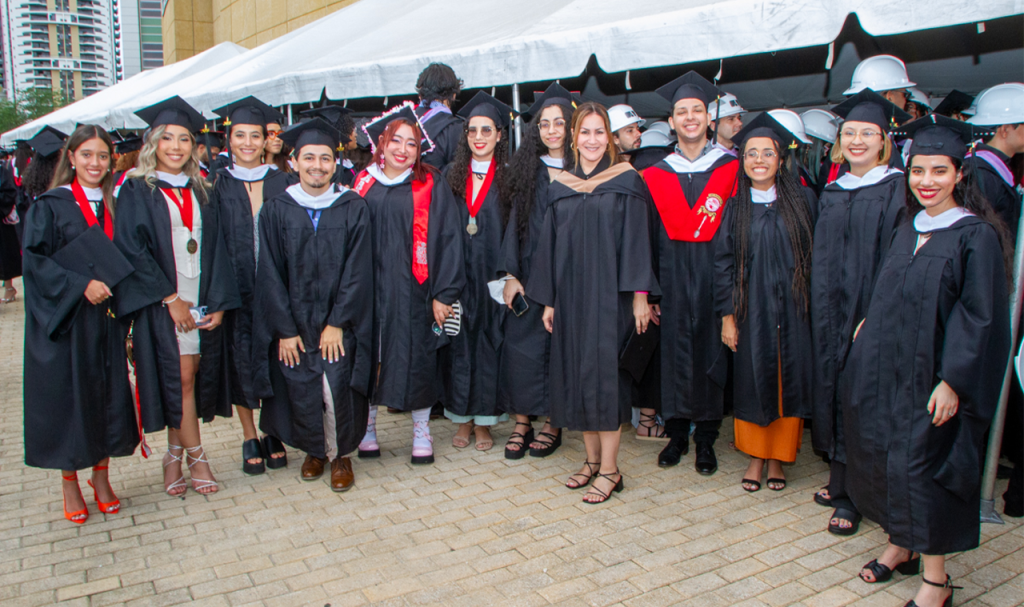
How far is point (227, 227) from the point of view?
4.16 metres

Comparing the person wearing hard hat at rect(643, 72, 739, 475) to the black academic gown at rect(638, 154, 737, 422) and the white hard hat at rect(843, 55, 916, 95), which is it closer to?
the black academic gown at rect(638, 154, 737, 422)

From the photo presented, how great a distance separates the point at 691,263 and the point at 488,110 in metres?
1.44

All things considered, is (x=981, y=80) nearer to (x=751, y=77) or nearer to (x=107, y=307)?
(x=751, y=77)

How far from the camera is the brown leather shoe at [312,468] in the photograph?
4.11 metres

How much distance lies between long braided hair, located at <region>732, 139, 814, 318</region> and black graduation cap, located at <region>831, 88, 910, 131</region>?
14.2 inches

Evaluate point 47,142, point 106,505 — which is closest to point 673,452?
point 106,505

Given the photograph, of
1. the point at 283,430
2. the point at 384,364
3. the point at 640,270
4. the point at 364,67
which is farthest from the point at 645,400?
the point at 364,67

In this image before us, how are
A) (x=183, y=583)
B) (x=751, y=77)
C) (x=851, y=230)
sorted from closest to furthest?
(x=183, y=583) → (x=851, y=230) → (x=751, y=77)

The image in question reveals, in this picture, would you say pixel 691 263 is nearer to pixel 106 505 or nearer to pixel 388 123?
pixel 388 123

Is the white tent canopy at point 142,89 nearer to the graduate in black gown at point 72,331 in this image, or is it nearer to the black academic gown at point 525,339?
the graduate in black gown at point 72,331

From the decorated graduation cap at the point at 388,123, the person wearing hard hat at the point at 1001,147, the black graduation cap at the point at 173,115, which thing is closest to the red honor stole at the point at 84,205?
the black graduation cap at the point at 173,115

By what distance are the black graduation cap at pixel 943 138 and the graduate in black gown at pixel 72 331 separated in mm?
3343

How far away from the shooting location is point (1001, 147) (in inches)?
155

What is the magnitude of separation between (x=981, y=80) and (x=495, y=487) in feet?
16.5
